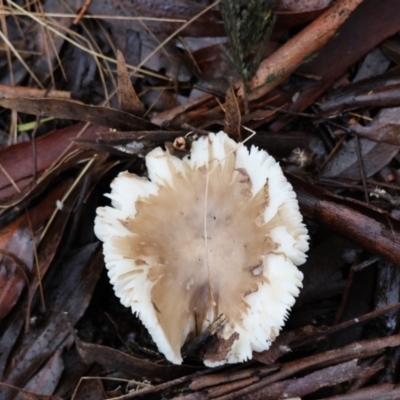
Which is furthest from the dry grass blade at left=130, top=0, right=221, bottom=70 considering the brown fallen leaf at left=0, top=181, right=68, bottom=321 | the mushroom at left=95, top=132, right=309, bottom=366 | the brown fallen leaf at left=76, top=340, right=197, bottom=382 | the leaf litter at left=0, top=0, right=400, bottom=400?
the brown fallen leaf at left=76, top=340, right=197, bottom=382

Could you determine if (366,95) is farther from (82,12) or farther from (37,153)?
(37,153)

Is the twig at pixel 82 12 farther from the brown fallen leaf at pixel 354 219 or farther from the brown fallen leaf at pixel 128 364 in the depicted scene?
the brown fallen leaf at pixel 128 364

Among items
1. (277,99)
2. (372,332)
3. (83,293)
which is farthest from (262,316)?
(277,99)

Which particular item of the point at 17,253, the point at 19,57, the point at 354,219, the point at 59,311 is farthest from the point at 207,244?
the point at 19,57

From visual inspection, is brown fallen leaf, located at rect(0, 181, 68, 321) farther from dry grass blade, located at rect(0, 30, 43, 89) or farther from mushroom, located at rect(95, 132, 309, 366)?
dry grass blade, located at rect(0, 30, 43, 89)

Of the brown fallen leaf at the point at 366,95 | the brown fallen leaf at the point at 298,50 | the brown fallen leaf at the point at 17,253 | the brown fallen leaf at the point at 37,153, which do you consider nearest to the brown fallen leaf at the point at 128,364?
the brown fallen leaf at the point at 17,253

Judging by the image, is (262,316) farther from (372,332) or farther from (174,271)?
(372,332)
